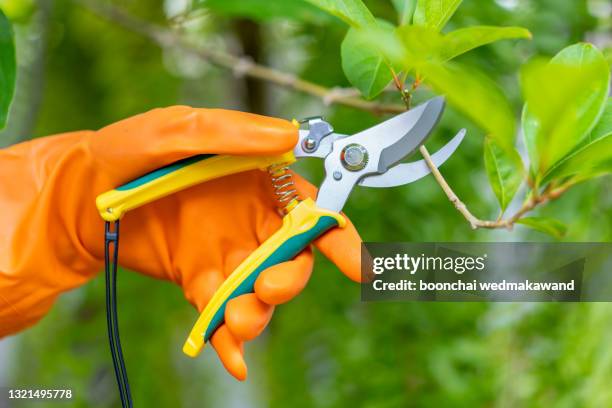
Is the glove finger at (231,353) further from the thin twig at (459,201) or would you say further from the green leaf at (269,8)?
the green leaf at (269,8)

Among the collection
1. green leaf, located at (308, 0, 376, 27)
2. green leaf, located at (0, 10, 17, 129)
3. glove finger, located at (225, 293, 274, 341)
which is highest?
green leaf, located at (0, 10, 17, 129)

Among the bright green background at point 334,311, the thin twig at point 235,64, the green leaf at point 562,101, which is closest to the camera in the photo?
the green leaf at point 562,101

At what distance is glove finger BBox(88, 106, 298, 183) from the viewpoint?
0.30 meters

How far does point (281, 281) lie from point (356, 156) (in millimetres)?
72

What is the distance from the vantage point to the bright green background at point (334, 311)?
2.11 feet

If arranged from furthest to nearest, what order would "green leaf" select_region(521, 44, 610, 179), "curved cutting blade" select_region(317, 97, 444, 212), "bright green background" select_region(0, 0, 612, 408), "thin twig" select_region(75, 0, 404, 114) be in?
"bright green background" select_region(0, 0, 612, 408) < "thin twig" select_region(75, 0, 404, 114) < "curved cutting blade" select_region(317, 97, 444, 212) < "green leaf" select_region(521, 44, 610, 179)

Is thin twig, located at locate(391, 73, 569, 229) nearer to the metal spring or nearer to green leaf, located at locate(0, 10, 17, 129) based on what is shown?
the metal spring

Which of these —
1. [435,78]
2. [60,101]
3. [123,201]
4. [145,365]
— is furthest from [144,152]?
[60,101]

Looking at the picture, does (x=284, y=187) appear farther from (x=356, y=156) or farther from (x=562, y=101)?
(x=562, y=101)

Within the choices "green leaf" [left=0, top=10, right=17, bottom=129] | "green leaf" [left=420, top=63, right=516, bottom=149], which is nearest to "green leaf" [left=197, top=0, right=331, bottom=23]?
"green leaf" [left=0, top=10, right=17, bottom=129]

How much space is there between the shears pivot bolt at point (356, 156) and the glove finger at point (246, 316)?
0.08 metres

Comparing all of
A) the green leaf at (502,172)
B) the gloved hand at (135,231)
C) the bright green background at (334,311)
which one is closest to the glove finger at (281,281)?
the gloved hand at (135,231)

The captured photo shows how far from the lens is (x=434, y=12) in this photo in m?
0.30

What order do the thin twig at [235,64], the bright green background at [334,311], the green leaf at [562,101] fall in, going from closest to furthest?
the green leaf at [562,101] < the thin twig at [235,64] < the bright green background at [334,311]
